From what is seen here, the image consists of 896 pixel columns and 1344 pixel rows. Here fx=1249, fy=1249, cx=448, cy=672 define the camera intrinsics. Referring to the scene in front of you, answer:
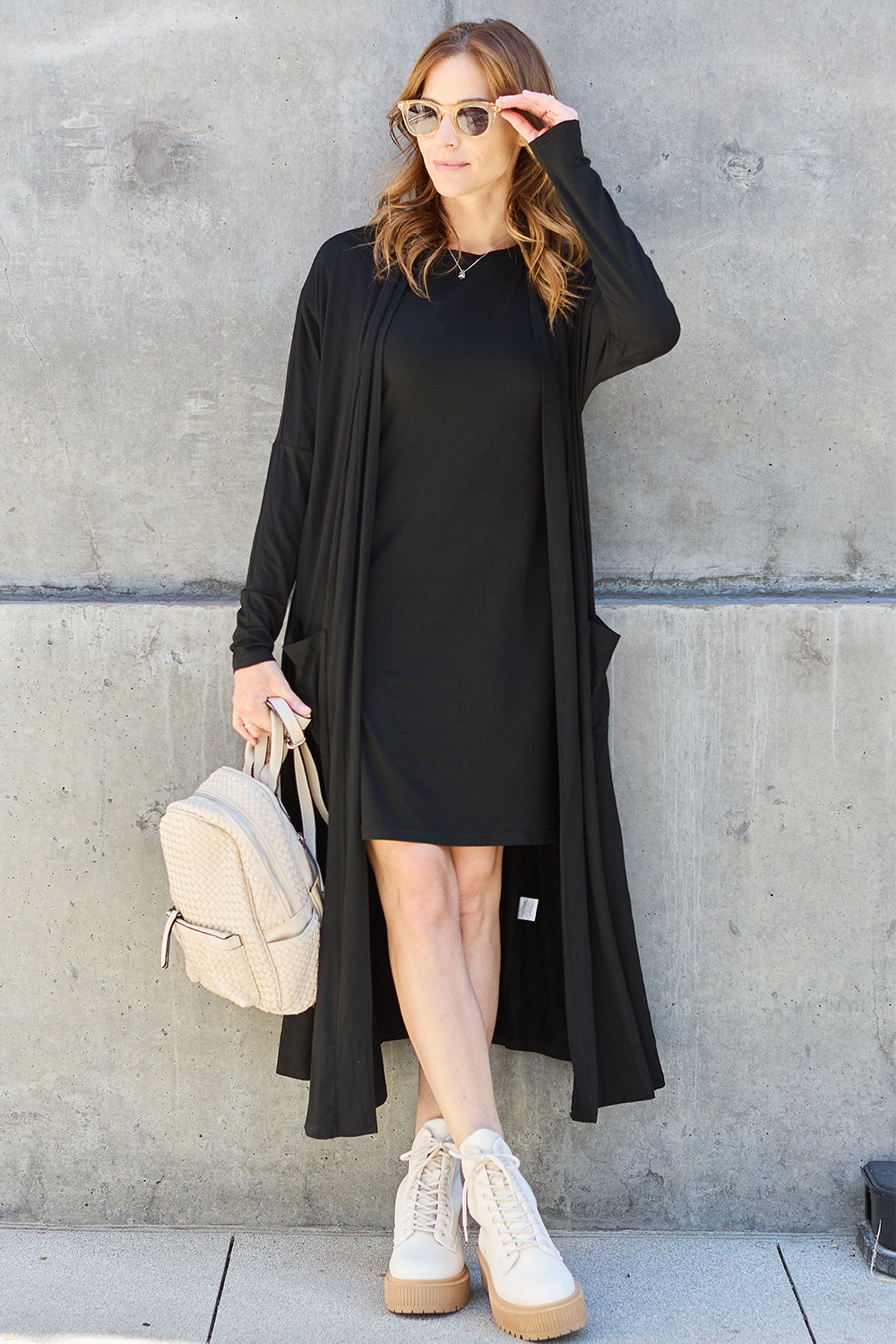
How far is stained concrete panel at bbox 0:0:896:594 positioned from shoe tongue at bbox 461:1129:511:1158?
1261mm

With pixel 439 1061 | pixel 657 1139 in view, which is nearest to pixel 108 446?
pixel 439 1061

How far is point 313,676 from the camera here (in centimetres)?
263

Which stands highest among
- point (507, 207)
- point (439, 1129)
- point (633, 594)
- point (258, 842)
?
point (507, 207)

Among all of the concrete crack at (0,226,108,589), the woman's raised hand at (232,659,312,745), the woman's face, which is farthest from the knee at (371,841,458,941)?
the woman's face

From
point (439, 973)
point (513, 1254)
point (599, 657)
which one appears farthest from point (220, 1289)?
point (599, 657)

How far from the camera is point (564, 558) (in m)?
2.51

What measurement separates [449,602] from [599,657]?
1.14ft

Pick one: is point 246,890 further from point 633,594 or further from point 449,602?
point 633,594

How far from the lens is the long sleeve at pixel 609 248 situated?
229cm

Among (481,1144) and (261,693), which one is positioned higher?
(261,693)

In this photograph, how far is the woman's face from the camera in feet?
7.87

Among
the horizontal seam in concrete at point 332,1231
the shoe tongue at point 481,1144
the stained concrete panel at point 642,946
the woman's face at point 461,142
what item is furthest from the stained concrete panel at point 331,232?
the horizontal seam in concrete at point 332,1231

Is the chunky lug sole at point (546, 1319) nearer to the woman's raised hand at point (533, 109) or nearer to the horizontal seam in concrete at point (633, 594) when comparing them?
the horizontal seam in concrete at point (633, 594)

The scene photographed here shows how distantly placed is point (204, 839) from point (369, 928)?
0.40 metres
